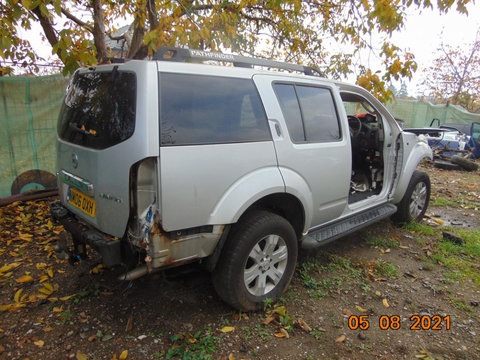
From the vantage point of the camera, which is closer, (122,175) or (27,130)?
(122,175)

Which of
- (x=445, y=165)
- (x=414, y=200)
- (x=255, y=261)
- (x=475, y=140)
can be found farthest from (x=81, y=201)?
(x=475, y=140)

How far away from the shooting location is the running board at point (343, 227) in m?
3.07

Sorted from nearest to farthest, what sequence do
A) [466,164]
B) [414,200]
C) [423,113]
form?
[414,200], [466,164], [423,113]

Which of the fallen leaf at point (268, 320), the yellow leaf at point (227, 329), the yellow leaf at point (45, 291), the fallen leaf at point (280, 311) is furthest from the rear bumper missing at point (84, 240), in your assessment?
the fallen leaf at point (280, 311)

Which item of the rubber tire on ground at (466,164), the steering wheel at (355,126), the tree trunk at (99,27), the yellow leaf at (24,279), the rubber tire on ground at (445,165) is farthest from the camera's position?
the rubber tire on ground at (445,165)

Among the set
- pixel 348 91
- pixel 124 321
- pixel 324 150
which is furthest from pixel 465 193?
pixel 124 321

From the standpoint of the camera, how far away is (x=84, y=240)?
2387 mm

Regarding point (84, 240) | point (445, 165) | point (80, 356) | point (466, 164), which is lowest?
point (80, 356)

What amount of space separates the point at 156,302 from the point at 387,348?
1.87 m

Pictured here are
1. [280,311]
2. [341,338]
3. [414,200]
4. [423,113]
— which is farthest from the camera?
[423,113]

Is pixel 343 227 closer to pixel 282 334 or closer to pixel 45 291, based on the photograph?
pixel 282 334

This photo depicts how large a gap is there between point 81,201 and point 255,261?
1.45 metres

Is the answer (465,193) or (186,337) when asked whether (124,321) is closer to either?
(186,337)

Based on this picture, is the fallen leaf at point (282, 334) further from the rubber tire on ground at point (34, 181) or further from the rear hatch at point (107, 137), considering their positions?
the rubber tire on ground at point (34, 181)
